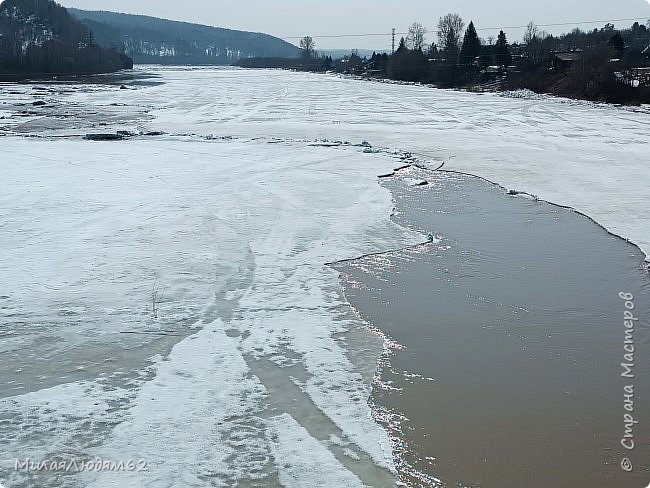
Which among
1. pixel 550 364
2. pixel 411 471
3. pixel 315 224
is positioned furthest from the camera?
pixel 315 224

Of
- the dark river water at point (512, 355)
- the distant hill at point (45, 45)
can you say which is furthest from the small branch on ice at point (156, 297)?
the distant hill at point (45, 45)

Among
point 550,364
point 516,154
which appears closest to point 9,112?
point 516,154

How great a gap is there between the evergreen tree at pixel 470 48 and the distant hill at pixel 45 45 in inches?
2099

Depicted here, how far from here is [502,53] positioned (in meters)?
74.9

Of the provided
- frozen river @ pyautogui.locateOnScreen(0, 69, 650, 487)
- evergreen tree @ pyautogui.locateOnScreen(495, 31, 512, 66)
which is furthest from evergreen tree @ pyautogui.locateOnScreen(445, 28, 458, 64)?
frozen river @ pyautogui.locateOnScreen(0, 69, 650, 487)

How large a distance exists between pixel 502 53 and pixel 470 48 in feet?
16.4

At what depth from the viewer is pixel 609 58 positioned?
47.0m

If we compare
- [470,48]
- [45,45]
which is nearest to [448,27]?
[470,48]

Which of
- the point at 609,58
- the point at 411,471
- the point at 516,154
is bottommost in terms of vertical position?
the point at 411,471

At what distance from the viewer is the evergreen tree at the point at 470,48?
77312 mm

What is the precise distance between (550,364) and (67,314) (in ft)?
16.2

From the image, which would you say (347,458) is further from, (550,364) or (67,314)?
(67,314)
